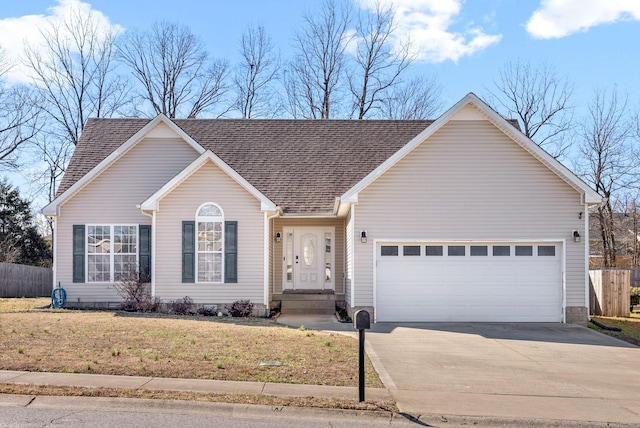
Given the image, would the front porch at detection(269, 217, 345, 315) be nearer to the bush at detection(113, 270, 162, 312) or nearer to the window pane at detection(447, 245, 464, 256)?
the bush at detection(113, 270, 162, 312)

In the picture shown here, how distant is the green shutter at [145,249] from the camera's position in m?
19.9

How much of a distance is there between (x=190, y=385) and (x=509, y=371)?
537 cm

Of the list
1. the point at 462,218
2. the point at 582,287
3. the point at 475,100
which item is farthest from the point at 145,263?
the point at 582,287

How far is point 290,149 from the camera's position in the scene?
2323 cm

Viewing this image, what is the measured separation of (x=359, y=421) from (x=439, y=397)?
5.45 ft

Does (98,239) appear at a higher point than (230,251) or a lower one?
higher

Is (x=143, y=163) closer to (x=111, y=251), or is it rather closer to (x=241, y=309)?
(x=111, y=251)

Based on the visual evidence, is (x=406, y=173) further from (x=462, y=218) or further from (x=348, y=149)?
(x=348, y=149)

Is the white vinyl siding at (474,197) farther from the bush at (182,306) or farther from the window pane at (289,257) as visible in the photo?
the bush at (182,306)

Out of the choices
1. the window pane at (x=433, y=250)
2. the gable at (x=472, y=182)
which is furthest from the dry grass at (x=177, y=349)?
the gable at (x=472, y=182)

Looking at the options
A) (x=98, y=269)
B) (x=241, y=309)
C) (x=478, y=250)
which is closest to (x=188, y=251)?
(x=241, y=309)

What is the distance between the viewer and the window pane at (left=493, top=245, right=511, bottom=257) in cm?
1795

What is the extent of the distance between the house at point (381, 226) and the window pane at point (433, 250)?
31 mm

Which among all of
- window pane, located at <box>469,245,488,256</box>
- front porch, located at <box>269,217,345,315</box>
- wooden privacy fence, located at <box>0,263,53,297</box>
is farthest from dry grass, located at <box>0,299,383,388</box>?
wooden privacy fence, located at <box>0,263,53,297</box>
